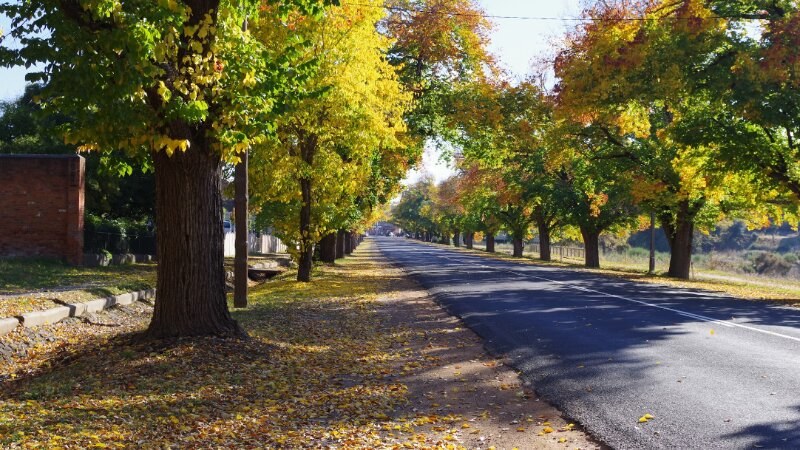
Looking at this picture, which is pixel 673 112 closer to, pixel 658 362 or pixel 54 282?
pixel 658 362

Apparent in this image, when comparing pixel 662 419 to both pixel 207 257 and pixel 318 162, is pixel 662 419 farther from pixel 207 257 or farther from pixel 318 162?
pixel 318 162

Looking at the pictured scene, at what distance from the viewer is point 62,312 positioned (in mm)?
11898

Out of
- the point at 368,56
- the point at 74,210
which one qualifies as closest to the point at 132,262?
the point at 74,210

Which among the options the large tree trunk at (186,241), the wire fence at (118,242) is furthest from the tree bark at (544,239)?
the large tree trunk at (186,241)

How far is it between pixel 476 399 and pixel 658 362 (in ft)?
9.18

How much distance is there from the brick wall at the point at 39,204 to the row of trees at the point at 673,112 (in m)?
12.6

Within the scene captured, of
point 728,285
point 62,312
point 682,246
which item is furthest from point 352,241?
A: point 62,312

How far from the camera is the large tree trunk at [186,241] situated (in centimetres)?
923

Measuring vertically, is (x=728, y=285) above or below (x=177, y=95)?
below

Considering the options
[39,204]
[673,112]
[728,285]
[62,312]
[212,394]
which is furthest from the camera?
[728,285]

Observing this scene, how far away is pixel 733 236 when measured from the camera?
4326 inches

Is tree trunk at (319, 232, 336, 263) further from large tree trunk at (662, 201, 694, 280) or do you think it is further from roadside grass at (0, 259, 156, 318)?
large tree trunk at (662, 201, 694, 280)

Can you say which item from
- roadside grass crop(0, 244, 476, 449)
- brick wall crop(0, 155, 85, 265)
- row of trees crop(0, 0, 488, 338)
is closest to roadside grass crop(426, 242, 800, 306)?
roadside grass crop(0, 244, 476, 449)

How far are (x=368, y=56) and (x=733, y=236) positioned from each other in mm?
104224
